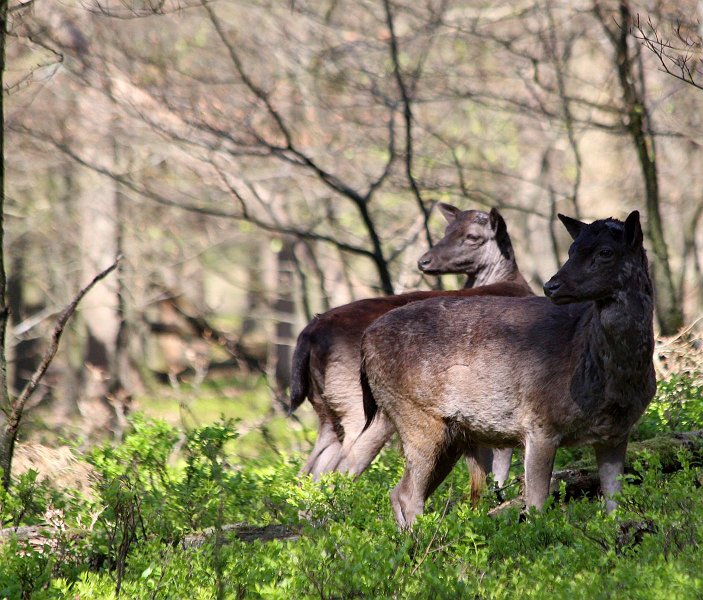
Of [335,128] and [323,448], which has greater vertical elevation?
[335,128]

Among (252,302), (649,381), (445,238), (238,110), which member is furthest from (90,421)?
(252,302)

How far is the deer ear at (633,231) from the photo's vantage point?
22.3 ft

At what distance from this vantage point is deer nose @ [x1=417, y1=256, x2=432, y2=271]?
11.2 metres

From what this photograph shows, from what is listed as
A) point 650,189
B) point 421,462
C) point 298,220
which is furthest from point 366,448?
point 298,220

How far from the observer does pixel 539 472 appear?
274 inches

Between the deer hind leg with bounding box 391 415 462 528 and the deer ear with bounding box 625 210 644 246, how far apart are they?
1.87 meters

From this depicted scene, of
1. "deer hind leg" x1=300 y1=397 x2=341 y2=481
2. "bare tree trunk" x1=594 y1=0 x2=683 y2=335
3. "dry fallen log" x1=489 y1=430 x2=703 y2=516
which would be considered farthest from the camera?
"bare tree trunk" x1=594 y1=0 x2=683 y2=335

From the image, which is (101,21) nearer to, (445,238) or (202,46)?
(202,46)

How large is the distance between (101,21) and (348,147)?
13.3ft

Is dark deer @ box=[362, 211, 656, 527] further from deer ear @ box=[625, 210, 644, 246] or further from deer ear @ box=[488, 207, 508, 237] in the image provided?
deer ear @ box=[488, 207, 508, 237]

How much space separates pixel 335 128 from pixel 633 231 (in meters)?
9.93

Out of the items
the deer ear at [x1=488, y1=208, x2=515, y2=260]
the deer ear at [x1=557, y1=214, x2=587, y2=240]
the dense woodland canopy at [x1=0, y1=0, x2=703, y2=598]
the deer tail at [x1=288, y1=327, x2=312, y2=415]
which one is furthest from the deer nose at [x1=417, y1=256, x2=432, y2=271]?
the deer ear at [x1=557, y1=214, x2=587, y2=240]

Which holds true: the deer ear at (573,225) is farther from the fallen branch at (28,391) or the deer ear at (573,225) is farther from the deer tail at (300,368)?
the fallen branch at (28,391)

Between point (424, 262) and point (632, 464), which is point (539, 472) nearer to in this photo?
point (632, 464)
